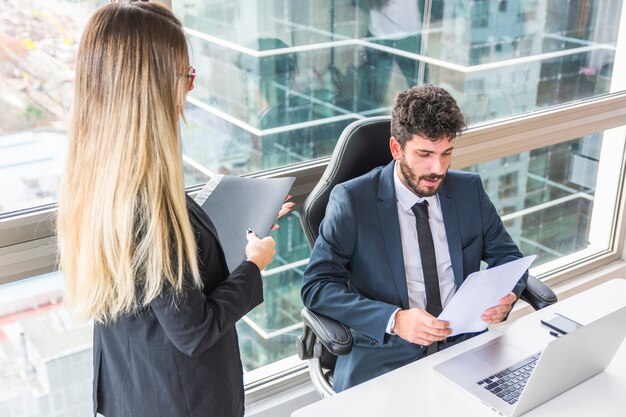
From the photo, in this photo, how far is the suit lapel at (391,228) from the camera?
6.50 feet

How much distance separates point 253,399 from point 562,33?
2.42 meters

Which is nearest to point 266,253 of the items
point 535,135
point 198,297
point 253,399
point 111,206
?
point 198,297

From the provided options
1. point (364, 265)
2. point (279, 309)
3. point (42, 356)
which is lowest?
point (279, 309)

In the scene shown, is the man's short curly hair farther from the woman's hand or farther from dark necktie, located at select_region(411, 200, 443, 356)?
the woman's hand

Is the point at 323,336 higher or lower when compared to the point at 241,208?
lower

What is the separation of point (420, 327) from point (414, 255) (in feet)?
1.06

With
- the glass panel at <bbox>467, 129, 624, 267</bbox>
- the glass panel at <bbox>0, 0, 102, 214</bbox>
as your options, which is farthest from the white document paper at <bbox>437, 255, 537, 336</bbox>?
the glass panel at <bbox>467, 129, 624, 267</bbox>

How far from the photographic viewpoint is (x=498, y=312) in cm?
184

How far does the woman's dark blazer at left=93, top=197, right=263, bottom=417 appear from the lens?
1.42m

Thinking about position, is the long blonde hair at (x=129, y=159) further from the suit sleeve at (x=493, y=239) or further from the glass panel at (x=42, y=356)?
the suit sleeve at (x=493, y=239)

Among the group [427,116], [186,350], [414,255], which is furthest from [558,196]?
[186,350]

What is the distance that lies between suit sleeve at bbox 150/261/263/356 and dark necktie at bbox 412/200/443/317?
0.65m

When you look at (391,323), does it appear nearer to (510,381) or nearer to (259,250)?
(510,381)

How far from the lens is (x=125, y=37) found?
129 centimetres
